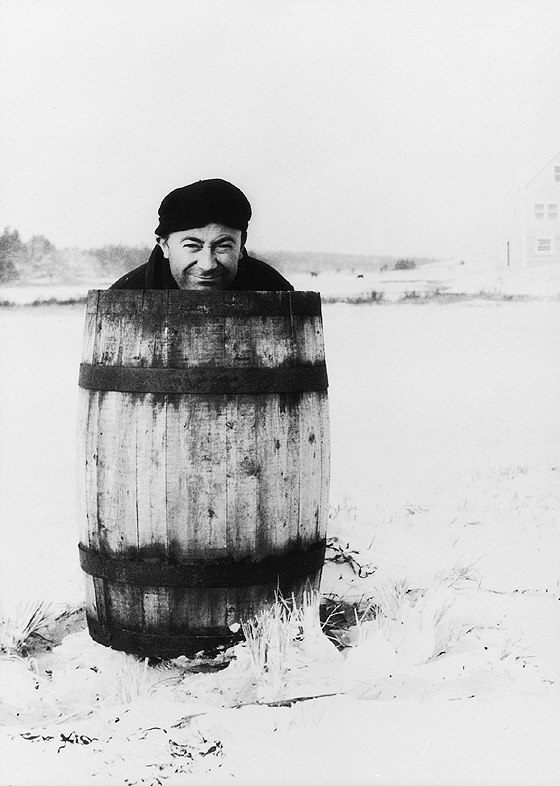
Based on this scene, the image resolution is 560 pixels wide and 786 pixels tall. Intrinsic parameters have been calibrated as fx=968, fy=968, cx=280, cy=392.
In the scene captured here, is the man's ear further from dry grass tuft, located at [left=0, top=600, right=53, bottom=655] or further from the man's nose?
dry grass tuft, located at [left=0, top=600, right=53, bottom=655]

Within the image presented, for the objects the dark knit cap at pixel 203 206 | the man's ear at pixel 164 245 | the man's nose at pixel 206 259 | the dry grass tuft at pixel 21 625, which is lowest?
the dry grass tuft at pixel 21 625

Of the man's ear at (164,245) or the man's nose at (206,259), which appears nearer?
the man's nose at (206,259)

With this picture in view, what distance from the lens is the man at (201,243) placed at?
343cm

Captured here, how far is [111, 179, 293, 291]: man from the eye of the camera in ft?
11.3

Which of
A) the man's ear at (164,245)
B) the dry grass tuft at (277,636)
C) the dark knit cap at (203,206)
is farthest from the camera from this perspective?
the man's ear at (164,245)

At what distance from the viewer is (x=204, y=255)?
11.4 ft

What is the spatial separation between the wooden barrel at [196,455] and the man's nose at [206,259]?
36 cm

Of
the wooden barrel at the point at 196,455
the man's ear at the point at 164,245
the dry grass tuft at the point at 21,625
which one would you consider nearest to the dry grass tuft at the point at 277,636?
the wooden barrel at the point at 196,455

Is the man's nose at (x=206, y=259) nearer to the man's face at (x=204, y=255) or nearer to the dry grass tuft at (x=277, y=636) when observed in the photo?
the man's face at (x=204, y=255)

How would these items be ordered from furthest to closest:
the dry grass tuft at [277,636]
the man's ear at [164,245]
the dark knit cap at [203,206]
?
1. the man's ear at [164,245]
2. the dark knit cap at [203,206]
3. the dry grass tuft at [277,636]

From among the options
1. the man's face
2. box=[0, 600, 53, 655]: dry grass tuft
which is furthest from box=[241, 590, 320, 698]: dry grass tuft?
the man's face

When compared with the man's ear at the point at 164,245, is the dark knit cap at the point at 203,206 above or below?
above

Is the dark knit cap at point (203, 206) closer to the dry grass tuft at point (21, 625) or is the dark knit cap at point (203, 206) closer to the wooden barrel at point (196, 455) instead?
the wooden barrel at point (196, 455)

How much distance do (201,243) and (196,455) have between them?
81 centimetres
